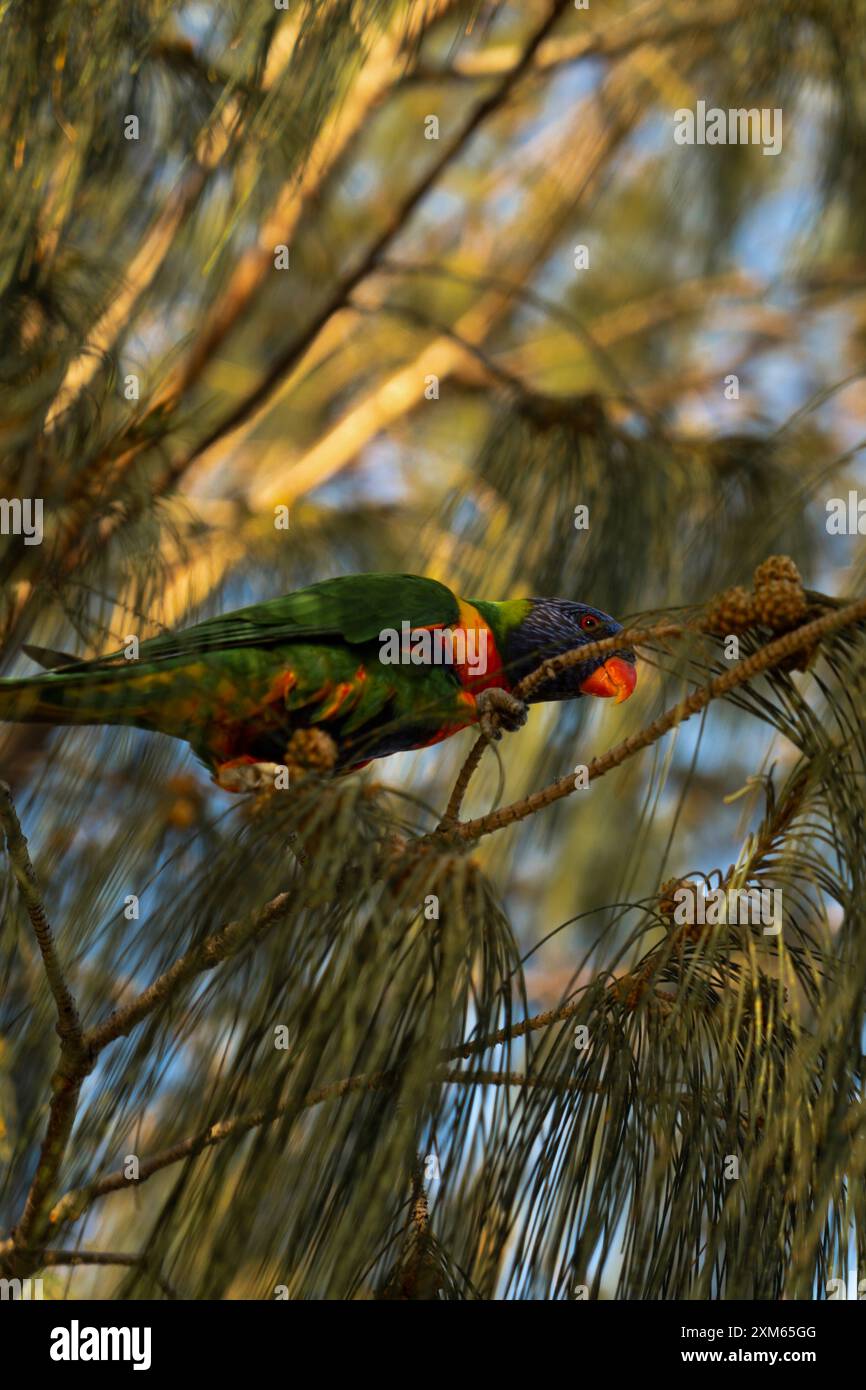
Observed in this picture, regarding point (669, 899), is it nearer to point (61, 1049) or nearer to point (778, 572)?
point (778, 572)

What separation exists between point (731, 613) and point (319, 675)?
65cm

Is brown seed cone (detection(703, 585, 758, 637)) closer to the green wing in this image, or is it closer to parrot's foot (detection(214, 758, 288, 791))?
parrot's foot (detection(214, 758, 288, 791))

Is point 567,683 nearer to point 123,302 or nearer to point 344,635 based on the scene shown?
point 344,635

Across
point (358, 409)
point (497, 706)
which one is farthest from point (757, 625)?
point (358, 409)

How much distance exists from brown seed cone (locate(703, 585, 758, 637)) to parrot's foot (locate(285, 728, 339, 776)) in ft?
1.02

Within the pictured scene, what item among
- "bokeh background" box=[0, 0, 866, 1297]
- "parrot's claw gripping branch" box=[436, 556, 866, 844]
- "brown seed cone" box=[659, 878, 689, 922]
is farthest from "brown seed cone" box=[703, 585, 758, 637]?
"brown seed cone" box=[659, 878, 689, 922]

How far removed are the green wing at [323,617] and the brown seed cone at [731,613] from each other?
62 centimetres

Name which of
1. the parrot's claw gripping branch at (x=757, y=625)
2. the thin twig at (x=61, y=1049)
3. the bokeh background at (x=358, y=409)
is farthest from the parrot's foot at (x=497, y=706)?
the thin twig at (x=61, y=1049)

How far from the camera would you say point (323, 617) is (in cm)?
155

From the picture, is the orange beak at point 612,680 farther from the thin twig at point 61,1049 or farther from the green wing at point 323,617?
the thin twig at point 61,1049

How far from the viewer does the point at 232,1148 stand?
911 millimetres

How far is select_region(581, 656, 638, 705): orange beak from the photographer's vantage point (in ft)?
5.50
